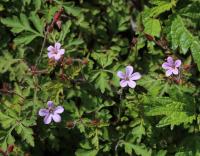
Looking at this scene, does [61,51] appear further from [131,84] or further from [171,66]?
[171,66]

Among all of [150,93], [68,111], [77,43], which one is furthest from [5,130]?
[150,93]

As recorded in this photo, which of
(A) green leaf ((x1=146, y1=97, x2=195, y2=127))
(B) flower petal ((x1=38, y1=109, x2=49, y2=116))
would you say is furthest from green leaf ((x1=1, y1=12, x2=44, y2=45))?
(A) green leaf ((x1=146, y1=97, x2=195, y2=127))

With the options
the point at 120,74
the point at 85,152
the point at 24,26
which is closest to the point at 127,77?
the point at 120,74

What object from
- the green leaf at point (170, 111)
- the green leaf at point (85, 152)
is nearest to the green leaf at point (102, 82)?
the green leaf at point (170, 111)

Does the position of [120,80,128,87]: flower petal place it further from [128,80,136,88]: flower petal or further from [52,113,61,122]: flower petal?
[52,113,61,122]: flower petal

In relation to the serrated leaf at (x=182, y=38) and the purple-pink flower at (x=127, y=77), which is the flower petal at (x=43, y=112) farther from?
the serrated leaf at (x=182, y=38)

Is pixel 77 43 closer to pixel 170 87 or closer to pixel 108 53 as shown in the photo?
pixel 108 53
